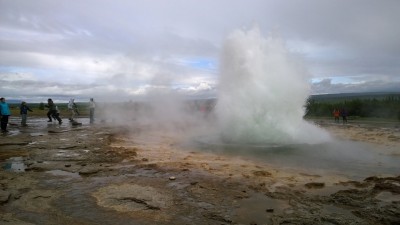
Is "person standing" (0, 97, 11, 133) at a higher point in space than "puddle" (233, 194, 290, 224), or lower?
higher

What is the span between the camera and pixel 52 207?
4.55 m

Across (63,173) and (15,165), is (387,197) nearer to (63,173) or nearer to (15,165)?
(63,173)

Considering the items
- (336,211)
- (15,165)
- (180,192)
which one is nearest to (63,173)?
(15,165)

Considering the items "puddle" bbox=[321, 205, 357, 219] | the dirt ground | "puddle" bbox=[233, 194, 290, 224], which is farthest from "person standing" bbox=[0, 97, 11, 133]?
"puddle" bbox=[321, 205, 357, 219]

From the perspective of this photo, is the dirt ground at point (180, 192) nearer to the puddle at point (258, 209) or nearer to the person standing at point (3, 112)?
the puddle at point (258, 209)

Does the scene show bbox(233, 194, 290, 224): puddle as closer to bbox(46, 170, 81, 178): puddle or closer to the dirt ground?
the dirt ground

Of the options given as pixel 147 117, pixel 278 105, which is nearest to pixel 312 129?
pixel 278 105

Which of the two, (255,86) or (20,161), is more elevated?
(255,86)

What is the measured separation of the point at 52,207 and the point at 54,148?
17.4 feet

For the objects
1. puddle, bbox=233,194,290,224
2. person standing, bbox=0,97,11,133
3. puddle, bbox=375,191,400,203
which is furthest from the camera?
person standing, bbox=0,97,11,133

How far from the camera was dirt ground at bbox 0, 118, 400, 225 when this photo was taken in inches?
169

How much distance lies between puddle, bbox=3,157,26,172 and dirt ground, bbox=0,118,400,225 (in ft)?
0.07

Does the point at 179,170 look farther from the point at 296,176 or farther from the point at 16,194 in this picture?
the point at 16,194

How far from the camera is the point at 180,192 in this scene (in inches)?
212
